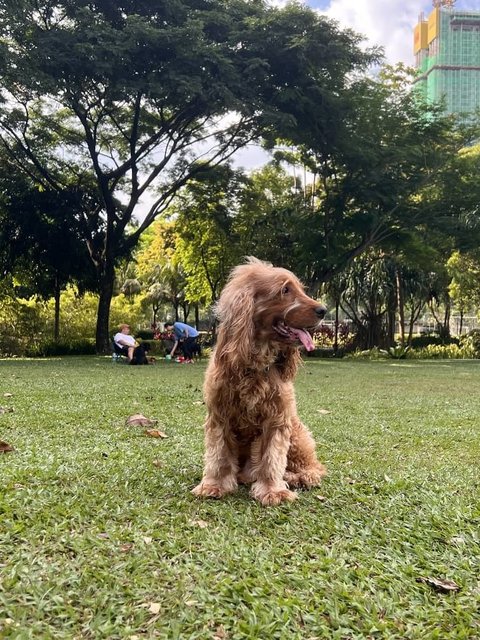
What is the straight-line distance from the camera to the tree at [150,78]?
47.5ft

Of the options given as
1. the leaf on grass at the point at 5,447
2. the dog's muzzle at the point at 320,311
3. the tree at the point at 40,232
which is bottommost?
the leaf on grass at the point at 5,447

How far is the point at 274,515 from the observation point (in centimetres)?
286

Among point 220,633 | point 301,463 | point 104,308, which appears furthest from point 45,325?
point 220,633

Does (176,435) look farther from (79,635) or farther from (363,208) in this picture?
(363,208)

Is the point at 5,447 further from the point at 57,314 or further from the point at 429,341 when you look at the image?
the point at 429,341

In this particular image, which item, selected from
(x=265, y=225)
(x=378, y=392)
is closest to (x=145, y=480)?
(x=378, y=392)

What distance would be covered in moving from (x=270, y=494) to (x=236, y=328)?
954 millimetres

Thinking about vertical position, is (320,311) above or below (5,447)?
above

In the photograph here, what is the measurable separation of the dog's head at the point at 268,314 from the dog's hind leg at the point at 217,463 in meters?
0.52

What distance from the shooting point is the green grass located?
6.16ft

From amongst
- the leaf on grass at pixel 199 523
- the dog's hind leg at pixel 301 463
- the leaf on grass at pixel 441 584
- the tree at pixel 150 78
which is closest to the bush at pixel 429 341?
the tree at pixel 150 78

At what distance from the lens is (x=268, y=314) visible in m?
3.08

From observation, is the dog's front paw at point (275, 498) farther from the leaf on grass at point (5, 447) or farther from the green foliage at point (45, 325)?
the green foliage at point (45, 325)

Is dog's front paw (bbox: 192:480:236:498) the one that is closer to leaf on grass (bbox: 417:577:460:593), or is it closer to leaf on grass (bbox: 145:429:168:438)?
leaf on grass (bbox: 417:577:460:593)
